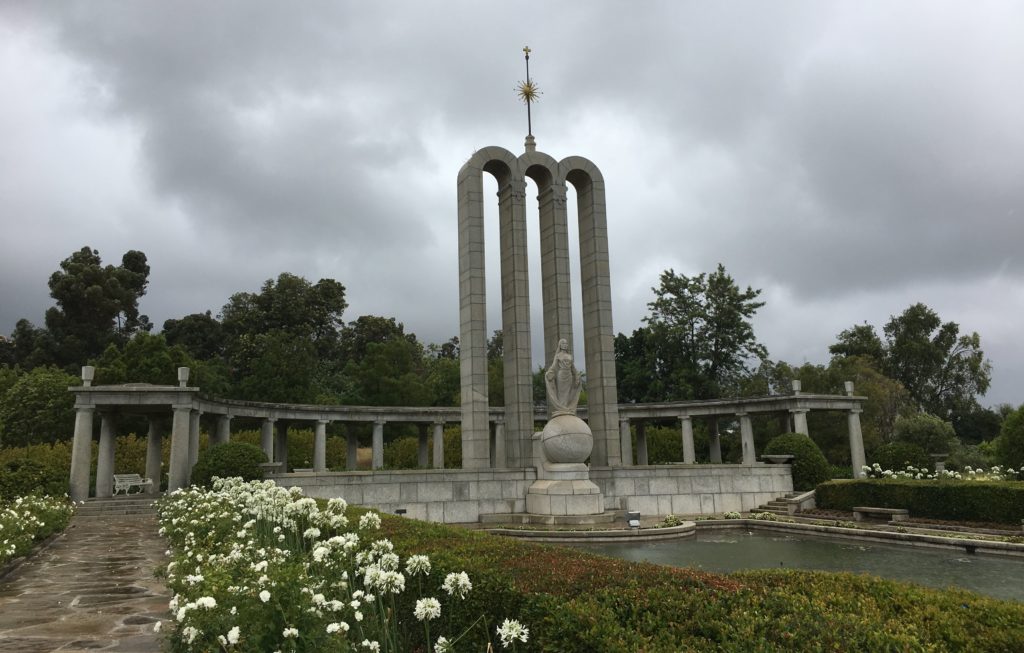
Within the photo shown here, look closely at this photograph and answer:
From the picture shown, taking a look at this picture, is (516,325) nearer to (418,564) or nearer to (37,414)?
(418,564)

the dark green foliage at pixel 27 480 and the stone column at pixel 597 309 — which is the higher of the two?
the stone column at pixel 597 309

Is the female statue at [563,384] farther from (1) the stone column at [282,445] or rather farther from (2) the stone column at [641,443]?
(1) the stone column at [282,445]

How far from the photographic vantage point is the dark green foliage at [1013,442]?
22.2 metres

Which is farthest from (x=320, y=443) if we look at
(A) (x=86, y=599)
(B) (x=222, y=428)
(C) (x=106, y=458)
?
(A) (x=86, y=599)

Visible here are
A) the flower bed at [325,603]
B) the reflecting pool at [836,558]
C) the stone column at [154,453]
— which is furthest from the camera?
the stone column at [154,453]

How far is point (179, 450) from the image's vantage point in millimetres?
23016

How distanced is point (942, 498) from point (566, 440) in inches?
400

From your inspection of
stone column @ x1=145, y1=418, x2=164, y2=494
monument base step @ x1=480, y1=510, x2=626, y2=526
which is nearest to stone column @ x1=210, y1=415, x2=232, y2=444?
stone column @ x1=145, y1=418, x2=164, y2=494

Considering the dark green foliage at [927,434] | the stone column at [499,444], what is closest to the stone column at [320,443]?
the stone column at [499,444]

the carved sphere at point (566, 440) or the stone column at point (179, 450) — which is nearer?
the carved sphere at point (566, 440)

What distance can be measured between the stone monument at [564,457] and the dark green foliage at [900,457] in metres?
13.2

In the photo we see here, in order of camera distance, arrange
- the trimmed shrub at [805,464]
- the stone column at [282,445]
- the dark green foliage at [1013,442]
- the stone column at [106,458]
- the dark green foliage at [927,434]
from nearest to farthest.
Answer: the dark green foliage at [1013,442]
the trimmed shrub at [805,464]
the stone column at [106,458]
the dark green foliage at [927,434]
the stone column at [282,445]

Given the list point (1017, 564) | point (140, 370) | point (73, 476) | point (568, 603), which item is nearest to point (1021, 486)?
Answer: point (1017, 564)

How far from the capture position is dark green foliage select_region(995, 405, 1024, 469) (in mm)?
22219
